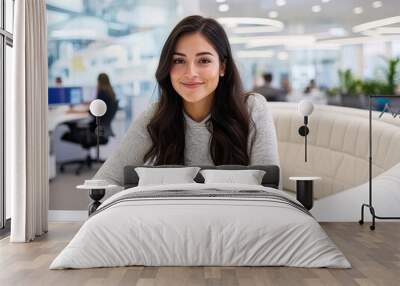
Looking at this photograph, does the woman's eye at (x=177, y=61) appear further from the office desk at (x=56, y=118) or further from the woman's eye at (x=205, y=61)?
the office desk at (x=56, y=118)

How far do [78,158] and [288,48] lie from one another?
8.20 feet

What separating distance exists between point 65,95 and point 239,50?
1.90 m

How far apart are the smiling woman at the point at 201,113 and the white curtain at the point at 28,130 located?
0.78 meters

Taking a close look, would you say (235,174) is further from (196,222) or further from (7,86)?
(7,86)

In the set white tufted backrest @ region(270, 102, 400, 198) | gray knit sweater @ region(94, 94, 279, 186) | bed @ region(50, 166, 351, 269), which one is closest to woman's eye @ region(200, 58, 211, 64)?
gray knit sweater @ region(94, 94, 279, 186)

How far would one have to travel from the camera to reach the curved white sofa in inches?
265

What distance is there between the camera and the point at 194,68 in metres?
6.28

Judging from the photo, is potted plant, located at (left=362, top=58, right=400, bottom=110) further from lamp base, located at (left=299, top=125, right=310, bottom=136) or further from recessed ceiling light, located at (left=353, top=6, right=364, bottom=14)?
lamp base, located at (left=299, top=125, right=310, bottom=136)

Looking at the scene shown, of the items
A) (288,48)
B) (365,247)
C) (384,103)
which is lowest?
(365,247)

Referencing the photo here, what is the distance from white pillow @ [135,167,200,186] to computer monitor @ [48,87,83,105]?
148 cm

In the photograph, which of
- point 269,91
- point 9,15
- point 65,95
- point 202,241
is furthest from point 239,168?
point 9,15


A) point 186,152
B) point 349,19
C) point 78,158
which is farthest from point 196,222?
point 349,19

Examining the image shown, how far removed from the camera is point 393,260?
4.61 metres

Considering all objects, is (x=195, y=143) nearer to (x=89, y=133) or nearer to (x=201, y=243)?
(x=89, y=133)
